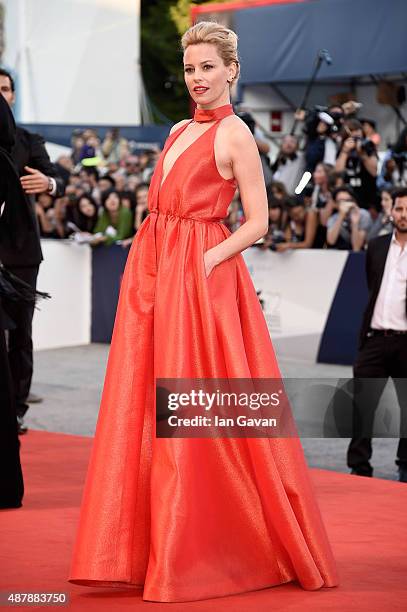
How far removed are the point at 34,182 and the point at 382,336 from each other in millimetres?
2025

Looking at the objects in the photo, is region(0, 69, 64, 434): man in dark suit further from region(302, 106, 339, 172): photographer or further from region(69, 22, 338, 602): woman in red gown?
region(302, 106, 339, 172): photographer

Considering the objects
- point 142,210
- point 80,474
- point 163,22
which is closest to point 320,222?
point 142,210

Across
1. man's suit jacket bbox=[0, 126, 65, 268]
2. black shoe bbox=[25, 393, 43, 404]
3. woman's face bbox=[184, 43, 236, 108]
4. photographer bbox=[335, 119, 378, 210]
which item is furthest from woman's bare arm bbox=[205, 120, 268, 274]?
photographer bbox=[335, 119, 378, 210]

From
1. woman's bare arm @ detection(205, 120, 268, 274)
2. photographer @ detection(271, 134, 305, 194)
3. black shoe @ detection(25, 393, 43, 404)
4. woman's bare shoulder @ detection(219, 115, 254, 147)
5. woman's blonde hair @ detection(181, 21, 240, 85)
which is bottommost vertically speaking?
black shoe @ detection(25, 393, 43, 404)

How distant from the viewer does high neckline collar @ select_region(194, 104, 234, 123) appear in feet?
12.6

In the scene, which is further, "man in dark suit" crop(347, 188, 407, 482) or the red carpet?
"man in dark suit" crop(347, 188, 407, 482)

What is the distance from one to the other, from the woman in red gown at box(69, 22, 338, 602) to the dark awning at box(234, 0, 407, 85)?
9.90 metres

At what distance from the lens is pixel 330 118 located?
10977 mm

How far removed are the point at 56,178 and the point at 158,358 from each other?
3.29 metres

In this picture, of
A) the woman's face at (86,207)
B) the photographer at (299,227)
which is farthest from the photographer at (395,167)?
the woman's face at (86,207)

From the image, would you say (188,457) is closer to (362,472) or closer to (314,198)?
(362,472)

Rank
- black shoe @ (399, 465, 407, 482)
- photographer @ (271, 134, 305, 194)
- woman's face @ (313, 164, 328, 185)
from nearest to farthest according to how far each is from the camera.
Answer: black shoe @ (399, 465, 407, 482) < woman's face @ (313, 164, 328, 185) < photographer @ (271, 134, 305, 194)

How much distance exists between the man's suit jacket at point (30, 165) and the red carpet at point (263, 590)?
105 cm

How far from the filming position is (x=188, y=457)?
3666 millimetres
